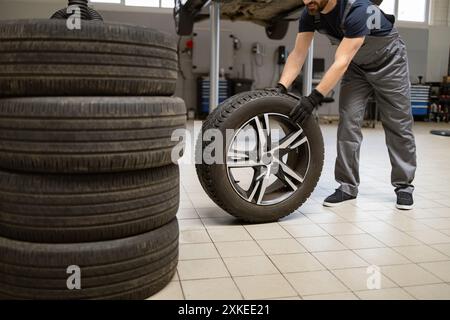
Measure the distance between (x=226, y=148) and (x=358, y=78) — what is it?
105 centimetres

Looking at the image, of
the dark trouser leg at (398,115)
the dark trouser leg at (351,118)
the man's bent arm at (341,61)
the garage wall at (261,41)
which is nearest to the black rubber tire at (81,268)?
the man's bent arm at (341,61)

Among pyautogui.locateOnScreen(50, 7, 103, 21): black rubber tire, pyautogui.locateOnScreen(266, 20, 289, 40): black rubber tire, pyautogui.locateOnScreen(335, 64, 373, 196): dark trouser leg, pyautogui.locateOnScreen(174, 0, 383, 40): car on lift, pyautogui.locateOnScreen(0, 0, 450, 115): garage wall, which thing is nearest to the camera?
pyautogui.locateOnScreen(50, 7, 103, 21): black rubber tire

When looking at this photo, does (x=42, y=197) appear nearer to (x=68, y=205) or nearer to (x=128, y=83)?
(x=68, y=205)

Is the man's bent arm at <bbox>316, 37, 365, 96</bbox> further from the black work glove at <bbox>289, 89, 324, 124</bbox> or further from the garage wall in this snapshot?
the garage wall

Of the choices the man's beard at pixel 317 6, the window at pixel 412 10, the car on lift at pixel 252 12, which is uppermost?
the window at pixel 412 10

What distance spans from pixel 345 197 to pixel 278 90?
0.83m

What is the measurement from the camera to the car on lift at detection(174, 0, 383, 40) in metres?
4.23

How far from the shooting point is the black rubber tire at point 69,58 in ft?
3.91

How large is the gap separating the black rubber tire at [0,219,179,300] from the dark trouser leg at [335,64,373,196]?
1.59 metres

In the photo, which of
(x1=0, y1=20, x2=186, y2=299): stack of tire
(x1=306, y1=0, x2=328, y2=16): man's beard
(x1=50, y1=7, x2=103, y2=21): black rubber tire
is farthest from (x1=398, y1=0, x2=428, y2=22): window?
(x1=0, y1=20, x2=186, y2=299): stack of tire

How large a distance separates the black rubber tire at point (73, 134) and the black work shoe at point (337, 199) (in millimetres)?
1529

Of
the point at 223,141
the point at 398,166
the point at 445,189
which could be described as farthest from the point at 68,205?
the point at 445,189

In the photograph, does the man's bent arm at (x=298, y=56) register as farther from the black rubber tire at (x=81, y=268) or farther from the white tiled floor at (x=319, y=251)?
the black rubber tire at (x=81, y=268)

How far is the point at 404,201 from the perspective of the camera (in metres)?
2.53
